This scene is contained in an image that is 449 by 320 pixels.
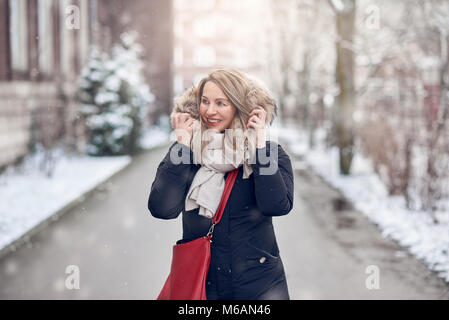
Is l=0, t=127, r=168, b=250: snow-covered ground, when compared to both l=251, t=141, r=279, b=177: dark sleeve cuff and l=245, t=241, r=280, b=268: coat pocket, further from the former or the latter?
l=251, t=141, r=279, b=177: dark sleeve cuff

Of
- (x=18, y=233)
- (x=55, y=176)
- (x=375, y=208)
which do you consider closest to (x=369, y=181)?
(x=375, y=208)

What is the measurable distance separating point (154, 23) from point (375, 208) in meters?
34.4

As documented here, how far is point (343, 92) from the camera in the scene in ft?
49.0

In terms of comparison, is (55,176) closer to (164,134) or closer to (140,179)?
(140,179)

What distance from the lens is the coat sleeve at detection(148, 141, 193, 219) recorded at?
2740 millimetres

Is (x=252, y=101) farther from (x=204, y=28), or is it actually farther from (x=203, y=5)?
(x=204, y=28)

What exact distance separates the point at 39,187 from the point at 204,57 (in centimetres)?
7125

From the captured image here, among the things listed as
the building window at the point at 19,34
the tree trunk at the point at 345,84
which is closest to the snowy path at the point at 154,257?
the tree trunk at the point at 345,84

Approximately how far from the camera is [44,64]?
2038 centimetres

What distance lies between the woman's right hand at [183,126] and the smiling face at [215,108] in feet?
0.23

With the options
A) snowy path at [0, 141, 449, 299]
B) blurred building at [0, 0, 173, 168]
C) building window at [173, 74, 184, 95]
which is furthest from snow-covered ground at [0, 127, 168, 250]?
building window at [173, 74, 184, 95]

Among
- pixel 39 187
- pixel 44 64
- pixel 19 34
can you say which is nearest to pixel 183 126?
pixel 39 187

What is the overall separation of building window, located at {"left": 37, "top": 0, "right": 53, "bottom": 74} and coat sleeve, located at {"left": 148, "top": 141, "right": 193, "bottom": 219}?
1747 cm

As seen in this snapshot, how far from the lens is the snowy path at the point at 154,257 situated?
5.89 m
